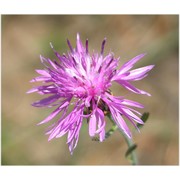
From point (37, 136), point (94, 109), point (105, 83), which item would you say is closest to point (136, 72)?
point (105, 83)

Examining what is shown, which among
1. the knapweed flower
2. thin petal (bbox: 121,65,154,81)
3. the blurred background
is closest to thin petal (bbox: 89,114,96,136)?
the knapweed flower

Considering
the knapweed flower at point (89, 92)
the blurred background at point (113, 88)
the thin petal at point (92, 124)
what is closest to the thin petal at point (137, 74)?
the knapweed flower at point (89, 92)

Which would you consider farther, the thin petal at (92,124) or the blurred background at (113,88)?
the blurred background at (113,88)

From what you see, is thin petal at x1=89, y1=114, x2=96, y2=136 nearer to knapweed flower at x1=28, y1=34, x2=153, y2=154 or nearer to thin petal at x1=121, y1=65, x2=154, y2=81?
knapweed flower at x1=28, y1=34, x2=153, y2=154

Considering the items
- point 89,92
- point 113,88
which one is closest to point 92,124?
point 89,92

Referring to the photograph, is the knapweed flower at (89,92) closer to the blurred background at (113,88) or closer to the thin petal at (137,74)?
the thin petal at (137,74)

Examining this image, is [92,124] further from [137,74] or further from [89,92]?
[137,74]

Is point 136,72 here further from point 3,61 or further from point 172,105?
point 3,61

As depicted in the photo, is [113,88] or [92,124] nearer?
[92,124]
